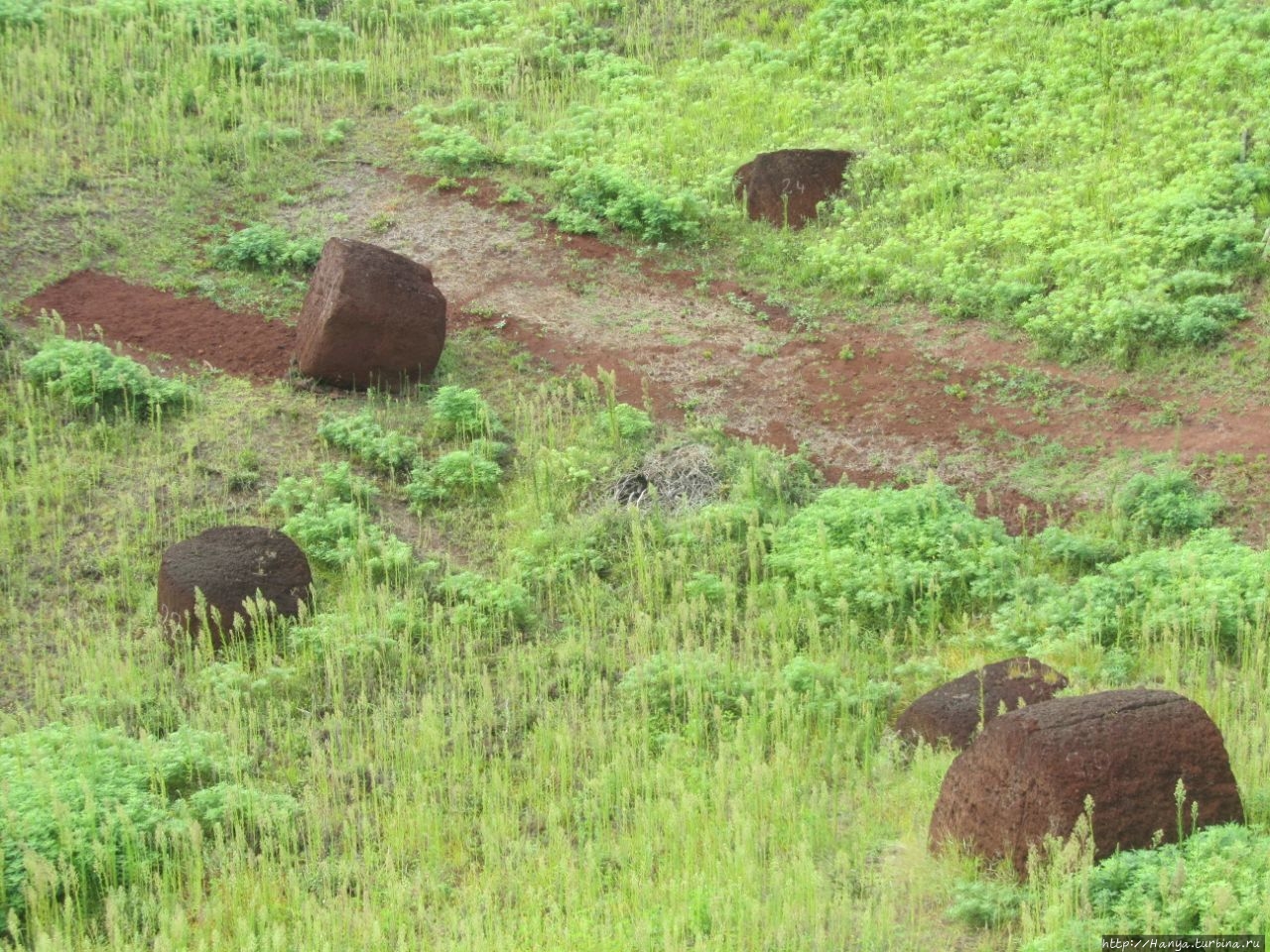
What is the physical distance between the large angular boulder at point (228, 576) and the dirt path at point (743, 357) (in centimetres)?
382

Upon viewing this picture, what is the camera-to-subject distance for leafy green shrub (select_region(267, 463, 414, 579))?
11.7 meters

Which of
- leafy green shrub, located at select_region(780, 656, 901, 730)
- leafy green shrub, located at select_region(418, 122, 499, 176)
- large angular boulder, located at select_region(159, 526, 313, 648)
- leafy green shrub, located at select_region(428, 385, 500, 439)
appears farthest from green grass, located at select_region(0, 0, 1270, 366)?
large angular boulder, located at select_region(159, 526, 313, 648)

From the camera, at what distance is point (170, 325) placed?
50.1 ft

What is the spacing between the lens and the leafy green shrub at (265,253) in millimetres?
16391

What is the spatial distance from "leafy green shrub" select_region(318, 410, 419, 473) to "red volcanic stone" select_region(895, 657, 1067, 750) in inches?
217

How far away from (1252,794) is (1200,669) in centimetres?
203

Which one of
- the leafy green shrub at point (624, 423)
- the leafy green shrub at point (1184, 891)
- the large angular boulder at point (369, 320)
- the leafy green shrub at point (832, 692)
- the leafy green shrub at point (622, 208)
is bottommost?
the leafy green shrub at point (832, 692)

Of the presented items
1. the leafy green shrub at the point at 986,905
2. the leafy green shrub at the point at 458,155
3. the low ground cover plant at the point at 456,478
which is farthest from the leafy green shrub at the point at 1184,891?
the leafy green shrub at the point at 458,155

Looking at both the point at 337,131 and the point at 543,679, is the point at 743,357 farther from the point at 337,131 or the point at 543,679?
the point at 337,131

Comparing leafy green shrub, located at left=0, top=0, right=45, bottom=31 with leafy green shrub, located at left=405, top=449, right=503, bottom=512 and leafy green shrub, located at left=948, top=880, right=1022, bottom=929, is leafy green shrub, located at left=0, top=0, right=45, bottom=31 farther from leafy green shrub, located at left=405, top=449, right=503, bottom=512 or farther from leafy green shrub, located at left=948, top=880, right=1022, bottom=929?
leafy green shrub, located at left=948, top=880, right=1022, bottom=929

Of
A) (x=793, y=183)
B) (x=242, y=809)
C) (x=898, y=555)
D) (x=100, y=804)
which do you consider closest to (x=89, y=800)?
(x=100, y=804)

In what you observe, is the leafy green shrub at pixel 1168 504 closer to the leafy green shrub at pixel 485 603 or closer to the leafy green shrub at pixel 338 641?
the leafy green shrub at pixel 485 603

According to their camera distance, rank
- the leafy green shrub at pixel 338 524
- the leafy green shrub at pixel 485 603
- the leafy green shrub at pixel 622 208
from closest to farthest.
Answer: the leafy green shrub at pixel 485 603
the leafy green shrub at pixel 338 524
the leafy green shrub at pixel 622 208

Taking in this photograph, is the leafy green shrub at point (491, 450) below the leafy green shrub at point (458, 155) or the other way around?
below
